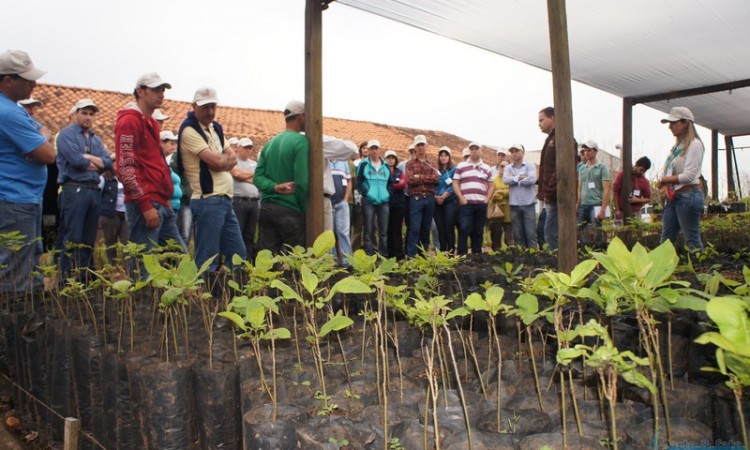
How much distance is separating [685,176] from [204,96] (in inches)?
147

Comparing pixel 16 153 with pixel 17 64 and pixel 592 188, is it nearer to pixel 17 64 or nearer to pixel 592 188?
pixel 17 64

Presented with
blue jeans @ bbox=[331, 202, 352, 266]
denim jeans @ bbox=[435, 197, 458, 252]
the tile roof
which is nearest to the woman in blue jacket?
blue jeans @ bbox=[331, 202, 352, 266]

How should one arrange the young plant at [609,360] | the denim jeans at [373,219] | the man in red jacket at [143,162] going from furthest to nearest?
the denim jeans at [373,219] < the man in red jacket at [143,162] < the young plant at [609,360]

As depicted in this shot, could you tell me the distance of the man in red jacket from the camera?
3.63 metres

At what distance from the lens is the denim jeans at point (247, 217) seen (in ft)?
21.1

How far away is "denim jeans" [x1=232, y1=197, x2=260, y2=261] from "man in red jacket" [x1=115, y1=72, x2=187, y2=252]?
245 centimetres

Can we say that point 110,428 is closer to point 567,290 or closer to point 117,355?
point 117,355

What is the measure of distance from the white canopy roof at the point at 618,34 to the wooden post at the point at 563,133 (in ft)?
5.88

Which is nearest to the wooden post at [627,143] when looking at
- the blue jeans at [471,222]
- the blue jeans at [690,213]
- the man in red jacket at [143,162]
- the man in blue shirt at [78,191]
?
the blue jeans at [471,222]

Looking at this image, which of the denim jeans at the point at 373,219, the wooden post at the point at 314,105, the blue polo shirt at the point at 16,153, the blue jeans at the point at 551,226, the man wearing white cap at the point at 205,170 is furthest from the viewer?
the denim jeans at the point at 373,219

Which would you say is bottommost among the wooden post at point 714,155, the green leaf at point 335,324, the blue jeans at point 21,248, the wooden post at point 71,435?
the wooden post at point 71,435

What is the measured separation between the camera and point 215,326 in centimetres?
281

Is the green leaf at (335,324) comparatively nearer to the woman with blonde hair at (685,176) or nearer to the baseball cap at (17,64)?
the baseball cap at (17,64)

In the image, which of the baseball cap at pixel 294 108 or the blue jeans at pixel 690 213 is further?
the blue jeans at pixel 690 213
